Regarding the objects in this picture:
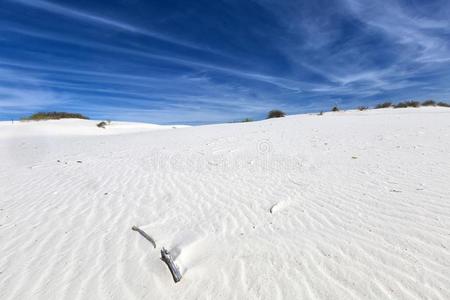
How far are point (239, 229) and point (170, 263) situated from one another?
3.60ft

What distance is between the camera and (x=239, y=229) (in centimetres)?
338

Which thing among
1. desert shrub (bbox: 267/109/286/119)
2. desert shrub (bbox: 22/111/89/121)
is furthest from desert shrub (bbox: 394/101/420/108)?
desert shrub (bbox: 22/111/89/121)

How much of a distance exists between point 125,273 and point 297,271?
1723 millimetres

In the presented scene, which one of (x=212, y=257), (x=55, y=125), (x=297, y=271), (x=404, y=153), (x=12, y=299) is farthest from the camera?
(x=55, y=125)

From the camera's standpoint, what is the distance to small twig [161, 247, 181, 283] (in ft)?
7.98

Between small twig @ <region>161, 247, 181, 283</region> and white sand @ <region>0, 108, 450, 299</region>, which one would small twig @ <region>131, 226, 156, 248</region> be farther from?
small twig @ <region>161, 247, 181, 283</region>

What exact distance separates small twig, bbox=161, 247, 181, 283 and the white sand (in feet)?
0.19

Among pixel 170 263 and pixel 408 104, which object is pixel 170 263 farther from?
pixel 408 104

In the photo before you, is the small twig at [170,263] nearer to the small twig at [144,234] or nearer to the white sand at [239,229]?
the white sand at [239,229]

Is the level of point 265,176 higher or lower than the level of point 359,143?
lower

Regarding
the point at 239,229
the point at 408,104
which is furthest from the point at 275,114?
the point at 239,229

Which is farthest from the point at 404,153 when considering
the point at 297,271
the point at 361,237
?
the point at 297,271

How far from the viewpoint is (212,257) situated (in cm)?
278

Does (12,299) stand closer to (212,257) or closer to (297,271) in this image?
(212,257)
